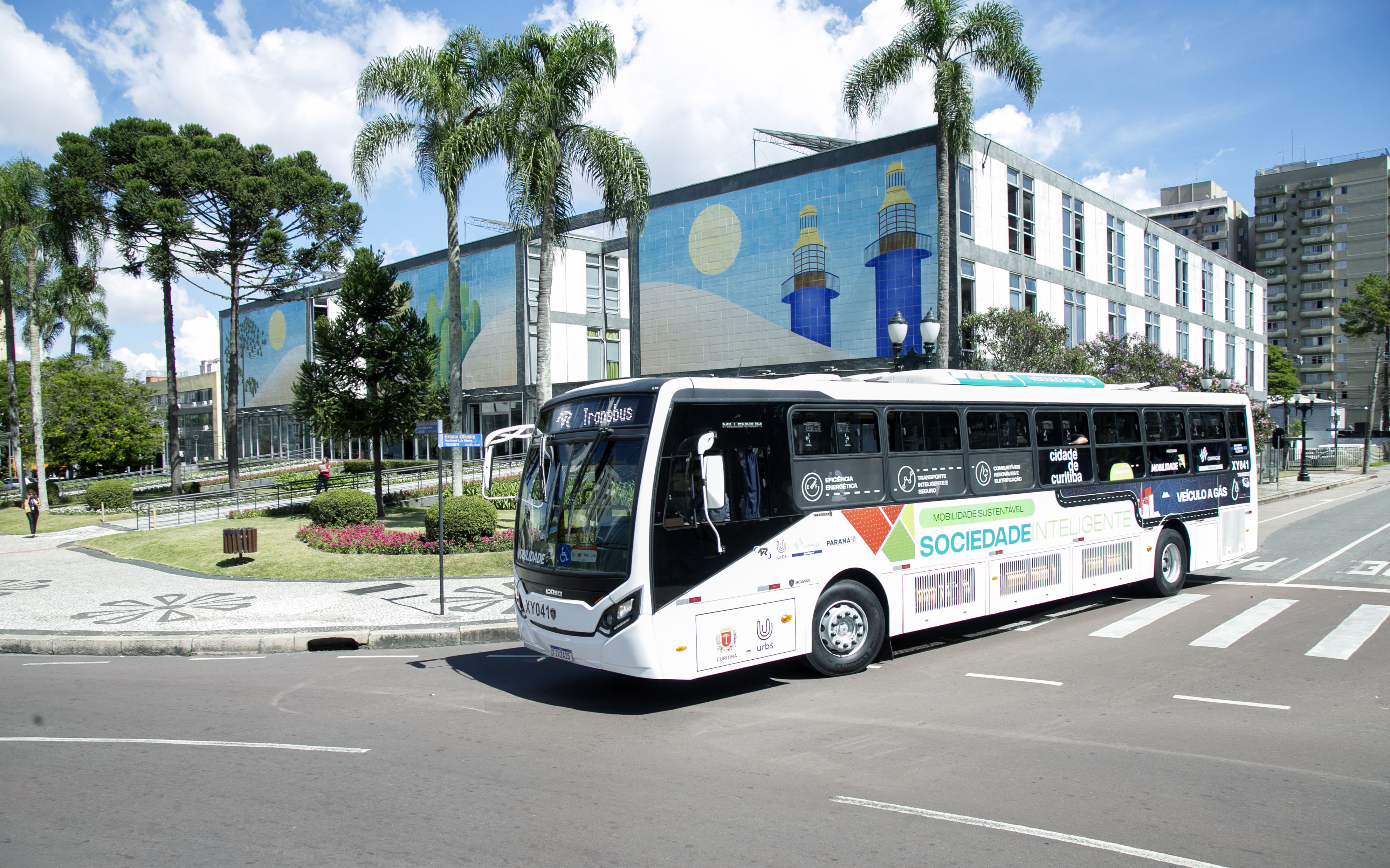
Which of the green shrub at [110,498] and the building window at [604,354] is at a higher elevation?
the building window at [604,354]

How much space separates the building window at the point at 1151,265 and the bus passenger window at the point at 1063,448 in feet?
115

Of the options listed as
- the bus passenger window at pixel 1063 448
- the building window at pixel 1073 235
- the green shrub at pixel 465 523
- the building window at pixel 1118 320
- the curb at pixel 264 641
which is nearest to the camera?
the bus passenger window at pixel 1063 448

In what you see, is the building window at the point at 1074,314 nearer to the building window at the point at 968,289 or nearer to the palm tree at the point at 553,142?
the building window at the point at 968,289

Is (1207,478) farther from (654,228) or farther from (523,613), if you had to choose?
(654,228)

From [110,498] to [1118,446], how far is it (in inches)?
1415

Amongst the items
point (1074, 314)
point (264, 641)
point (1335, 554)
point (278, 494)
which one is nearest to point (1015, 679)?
point (264, 641)

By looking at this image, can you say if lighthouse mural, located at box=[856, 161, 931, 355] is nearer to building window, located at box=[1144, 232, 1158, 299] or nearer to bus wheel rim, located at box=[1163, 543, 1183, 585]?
bus wheel rim, located at box=[1163, 543, 1183, 585]

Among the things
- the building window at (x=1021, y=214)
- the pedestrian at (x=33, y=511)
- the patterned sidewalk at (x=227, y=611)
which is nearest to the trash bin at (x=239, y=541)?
the patterned sidewalk at (x=227, y=611)

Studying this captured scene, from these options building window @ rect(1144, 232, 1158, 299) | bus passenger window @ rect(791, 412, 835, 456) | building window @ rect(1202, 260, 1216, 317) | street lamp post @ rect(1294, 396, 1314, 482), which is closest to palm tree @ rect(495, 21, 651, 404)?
bus passenger window @ rect(791, 412, 835, 456)

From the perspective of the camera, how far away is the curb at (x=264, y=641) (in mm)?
11211

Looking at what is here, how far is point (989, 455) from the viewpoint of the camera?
10344 mm

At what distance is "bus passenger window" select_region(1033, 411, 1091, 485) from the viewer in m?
11.0

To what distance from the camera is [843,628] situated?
28.7 ft

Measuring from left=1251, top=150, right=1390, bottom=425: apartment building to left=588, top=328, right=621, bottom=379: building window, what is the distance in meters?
91.7
